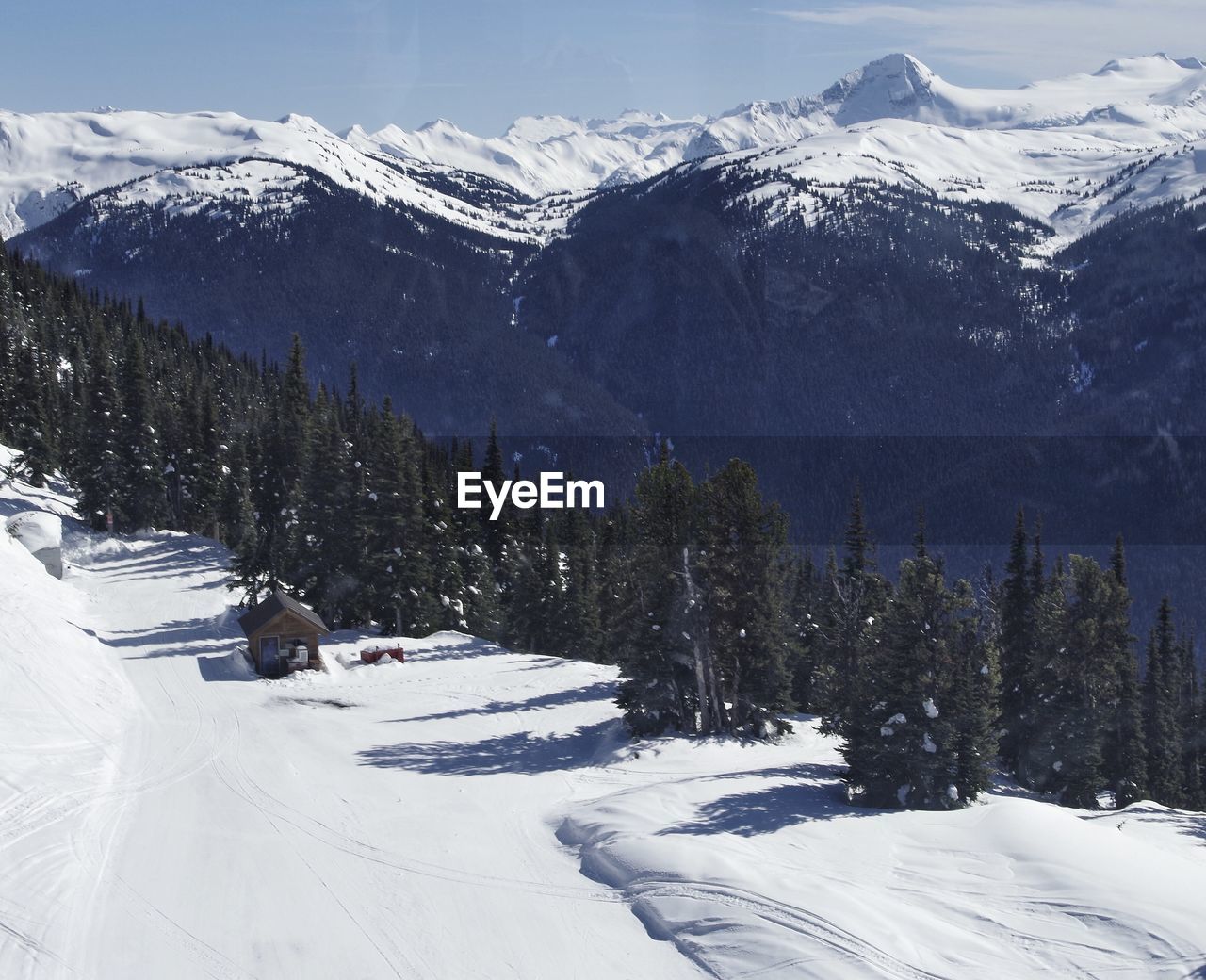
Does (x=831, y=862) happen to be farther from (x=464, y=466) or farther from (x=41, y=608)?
(x=464, y=466)

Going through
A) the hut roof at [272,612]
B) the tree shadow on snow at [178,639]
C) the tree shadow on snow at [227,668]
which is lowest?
the tree shadow on snow at [227,668]

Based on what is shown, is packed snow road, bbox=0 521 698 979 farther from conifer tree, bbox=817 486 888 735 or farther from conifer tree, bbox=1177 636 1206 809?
conifer tree, bbox=1177 636 1206 809

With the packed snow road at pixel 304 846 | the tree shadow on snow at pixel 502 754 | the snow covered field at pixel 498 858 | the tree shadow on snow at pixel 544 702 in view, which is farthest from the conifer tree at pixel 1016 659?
the packed snow road at pixel 304 846

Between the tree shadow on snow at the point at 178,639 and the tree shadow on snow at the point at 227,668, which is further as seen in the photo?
the tree shadow on snow at the point at 178,639

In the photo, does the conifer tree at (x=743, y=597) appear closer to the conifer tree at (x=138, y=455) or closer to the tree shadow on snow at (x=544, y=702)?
the tree shadow on snow at (x=544, y=702)

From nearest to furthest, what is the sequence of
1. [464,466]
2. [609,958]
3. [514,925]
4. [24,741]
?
[609,958]
[514,925]
[24,741]
[464,466]

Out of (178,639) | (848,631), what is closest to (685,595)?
(848,631)

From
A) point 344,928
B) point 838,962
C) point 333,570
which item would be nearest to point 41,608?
point 333,570
